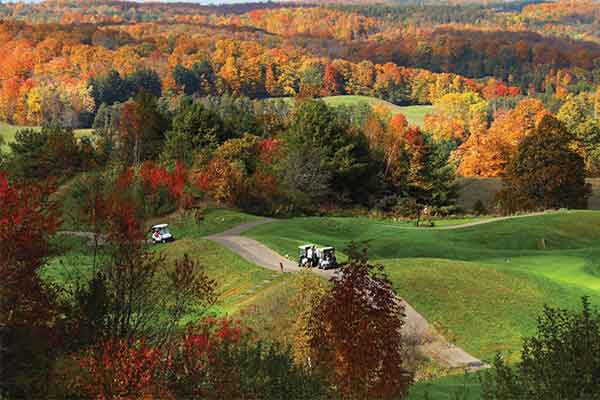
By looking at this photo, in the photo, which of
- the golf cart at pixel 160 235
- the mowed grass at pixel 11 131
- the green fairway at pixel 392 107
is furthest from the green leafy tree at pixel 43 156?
the green fairway at pixel 392 107

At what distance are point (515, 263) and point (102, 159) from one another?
47.9 m

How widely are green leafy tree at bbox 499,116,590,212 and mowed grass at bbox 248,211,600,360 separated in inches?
377

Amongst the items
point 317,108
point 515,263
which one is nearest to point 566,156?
point 317,108

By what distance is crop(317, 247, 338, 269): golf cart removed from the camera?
34.9 m

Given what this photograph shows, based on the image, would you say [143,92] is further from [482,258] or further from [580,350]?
[580,350]

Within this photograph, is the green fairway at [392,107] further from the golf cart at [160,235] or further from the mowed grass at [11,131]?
the golf cart at [160,235]

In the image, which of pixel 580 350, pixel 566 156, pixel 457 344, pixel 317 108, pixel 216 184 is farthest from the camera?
pixel 317 108

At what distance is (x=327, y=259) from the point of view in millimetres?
35094

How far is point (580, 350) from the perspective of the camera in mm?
13578

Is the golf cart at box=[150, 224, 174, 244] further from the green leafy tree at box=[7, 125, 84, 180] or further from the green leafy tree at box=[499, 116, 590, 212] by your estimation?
the green leafy tree at box=[499, 116, 590, 212]

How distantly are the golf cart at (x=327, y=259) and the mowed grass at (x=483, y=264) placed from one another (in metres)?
2.38

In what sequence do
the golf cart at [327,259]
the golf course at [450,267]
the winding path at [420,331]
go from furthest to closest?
the golf cart at [327,259], the golf course at [450,267], the winding path at [420,331]

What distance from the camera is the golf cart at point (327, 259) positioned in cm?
3488

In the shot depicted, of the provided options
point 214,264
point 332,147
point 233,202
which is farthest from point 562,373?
point 332,147
